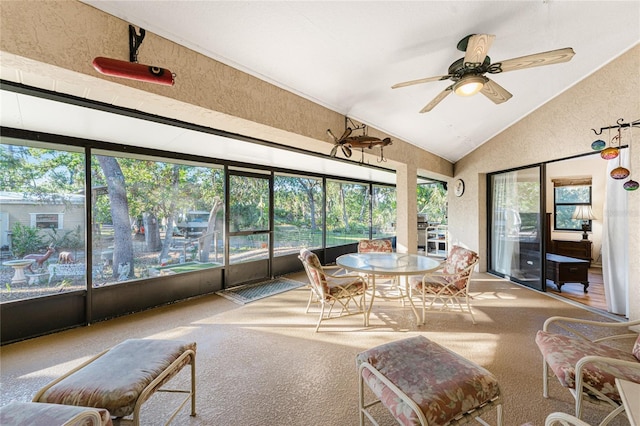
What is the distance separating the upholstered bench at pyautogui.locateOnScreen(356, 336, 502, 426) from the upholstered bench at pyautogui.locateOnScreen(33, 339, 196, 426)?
110 centimetres

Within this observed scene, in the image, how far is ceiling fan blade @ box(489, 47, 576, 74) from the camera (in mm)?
1688

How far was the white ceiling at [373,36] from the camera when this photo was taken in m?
1.71

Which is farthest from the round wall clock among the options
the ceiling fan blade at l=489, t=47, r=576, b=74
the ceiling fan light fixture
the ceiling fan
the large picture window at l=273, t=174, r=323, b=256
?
the ceiling fan blade at l=489, t=47, r=576, b=74

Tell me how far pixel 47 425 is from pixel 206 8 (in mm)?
2203

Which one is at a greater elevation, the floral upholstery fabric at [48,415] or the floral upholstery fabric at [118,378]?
the floral upholstery fabric at [48,415]

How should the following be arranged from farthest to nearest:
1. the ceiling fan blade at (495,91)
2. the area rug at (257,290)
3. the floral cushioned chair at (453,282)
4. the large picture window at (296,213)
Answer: the large picture window at (296,213) → the area rug at (257,290) → the floral cushioned chair at (453,282) → the ceiling fan blade at (495,91)

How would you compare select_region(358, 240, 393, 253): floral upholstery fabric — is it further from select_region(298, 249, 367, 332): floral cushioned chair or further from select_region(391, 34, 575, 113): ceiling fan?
select_region(391, 34, 575, 113): ceiling fan

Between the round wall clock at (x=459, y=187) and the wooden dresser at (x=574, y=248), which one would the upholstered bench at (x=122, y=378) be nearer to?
the round wall clock at (x=459, y=187)

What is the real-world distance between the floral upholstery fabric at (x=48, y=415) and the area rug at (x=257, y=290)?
2.84 meters

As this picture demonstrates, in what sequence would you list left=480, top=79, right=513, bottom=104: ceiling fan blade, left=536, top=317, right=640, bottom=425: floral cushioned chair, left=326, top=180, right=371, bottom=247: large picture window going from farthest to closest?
left=326, top=180, right=371, bottom=247: large picture window
left=480, top=79, right=513, bottom=104: ceiling fan blade
left=536, top=317, right=640, bottom=425: floral cushioned chair

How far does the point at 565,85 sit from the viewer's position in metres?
3.49

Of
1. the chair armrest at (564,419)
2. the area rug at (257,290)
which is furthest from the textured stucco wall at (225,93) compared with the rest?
the chair armrest at (564,419)

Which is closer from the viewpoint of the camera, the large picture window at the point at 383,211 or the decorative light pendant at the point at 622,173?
the decorative light pendant at the point at 622,173

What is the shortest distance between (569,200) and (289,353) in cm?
743
